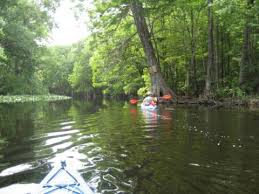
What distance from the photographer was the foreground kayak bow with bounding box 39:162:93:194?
4.40 meters

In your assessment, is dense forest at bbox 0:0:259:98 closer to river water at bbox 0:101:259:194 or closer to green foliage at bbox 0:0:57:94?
green foliage at bbox 0:0:57:94

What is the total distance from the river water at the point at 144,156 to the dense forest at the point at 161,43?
783 cm

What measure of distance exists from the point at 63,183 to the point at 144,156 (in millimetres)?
2847

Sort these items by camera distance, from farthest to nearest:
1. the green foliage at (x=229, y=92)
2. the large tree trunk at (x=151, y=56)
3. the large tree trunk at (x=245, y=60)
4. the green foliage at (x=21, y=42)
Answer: the green foliage at (x=21, y=42), the large tree trunk at (x=151, y=56), the large tree trunk at (x=245, y=60), the green foliage at (x=229, y=92)

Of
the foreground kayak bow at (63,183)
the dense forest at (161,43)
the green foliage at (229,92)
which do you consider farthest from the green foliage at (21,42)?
the foreground kayak bow at (63,183)

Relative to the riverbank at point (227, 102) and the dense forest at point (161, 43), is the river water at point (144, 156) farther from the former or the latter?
the dense forest at point (161, 43)

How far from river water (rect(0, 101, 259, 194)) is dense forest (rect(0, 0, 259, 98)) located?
25.7ft

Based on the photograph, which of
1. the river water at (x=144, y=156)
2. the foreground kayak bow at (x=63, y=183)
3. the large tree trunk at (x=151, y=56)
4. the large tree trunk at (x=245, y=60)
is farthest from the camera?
the large tree trunk at (x=151, y=56)

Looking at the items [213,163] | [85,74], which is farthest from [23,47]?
[213,163]

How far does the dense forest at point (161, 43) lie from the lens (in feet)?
68.9

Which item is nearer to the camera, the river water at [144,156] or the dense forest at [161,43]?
the river water at [144,156]

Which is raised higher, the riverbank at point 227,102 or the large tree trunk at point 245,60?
the large tree trunk at point 245,60

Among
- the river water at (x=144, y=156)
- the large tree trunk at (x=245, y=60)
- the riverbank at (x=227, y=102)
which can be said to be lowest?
the river water at (x=144, y=156)

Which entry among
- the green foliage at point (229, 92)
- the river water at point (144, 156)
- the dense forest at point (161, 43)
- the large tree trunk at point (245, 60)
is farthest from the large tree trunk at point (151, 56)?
the river water at point (144, 156)
